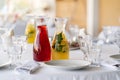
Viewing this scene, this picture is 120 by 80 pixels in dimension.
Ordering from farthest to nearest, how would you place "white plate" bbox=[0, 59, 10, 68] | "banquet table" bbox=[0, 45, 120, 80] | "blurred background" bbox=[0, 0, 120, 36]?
"blurred background" bbox=[0, 0, 120, 36], "white plate" bbox=[0, 59, 10, 68], "banquet table" bbox=[0, 45, 120, 80]

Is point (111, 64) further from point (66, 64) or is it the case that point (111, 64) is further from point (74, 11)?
point (74, 11)

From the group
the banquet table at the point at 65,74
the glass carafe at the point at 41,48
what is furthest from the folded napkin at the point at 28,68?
the glass carafe at the point at 41,48

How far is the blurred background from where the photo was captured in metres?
4.26

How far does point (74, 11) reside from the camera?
4.54m

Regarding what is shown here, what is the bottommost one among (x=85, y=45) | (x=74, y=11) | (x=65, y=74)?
(x=65, y=74)

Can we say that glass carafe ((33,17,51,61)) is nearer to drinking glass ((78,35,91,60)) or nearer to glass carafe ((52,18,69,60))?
glass carafe ((52,18,69,60))

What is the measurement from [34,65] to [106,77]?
0.31 m

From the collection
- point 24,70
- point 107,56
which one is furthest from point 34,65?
point 107,56

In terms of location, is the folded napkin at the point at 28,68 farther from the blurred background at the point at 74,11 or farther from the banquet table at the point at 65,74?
the blurred background at the point at 74,11

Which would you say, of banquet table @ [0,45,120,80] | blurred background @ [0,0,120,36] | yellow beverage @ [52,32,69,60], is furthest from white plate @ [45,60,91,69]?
blurred background @ [0,0,120,36]

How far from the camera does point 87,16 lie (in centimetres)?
442

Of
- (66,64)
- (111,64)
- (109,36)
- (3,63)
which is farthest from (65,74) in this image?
(109,36)

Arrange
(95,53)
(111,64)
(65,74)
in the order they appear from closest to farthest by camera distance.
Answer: (65,74) < (111,64) < (95,53)

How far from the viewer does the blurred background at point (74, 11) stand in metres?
4.26
